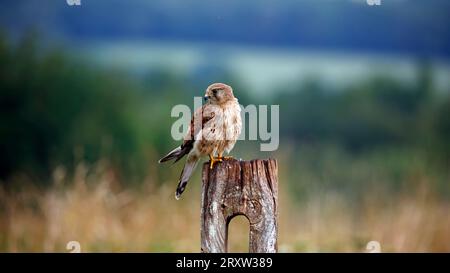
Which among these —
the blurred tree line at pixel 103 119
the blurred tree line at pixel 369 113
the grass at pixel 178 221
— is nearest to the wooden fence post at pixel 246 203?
the grass at pixel 178 221

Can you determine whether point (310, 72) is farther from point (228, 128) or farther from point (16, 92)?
point (228, 128)

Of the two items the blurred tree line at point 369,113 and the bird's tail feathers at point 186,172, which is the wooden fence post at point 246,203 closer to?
the bird's tail feathers at point 186,172

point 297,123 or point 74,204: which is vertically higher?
point 297,123

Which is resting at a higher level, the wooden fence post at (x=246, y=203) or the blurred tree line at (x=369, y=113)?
the blurred tree line at (x=369, y=113)

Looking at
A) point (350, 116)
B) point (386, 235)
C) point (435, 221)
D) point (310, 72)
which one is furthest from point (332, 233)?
point (310, 72)

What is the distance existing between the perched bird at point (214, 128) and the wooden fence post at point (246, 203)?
0.84 m

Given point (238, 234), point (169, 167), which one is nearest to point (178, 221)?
point (238, 234)

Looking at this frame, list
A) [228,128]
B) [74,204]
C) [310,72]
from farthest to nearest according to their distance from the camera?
1. [310,72]
2. [74,204]
3. [228,128]

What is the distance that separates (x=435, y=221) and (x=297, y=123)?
5781mm

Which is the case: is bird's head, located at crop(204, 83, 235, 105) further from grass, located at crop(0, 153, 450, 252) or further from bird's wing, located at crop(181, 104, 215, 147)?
grass, located at crop(0, 153, 450, 252)

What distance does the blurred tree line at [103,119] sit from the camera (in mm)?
12555

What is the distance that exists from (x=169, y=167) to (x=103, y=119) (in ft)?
9.77
